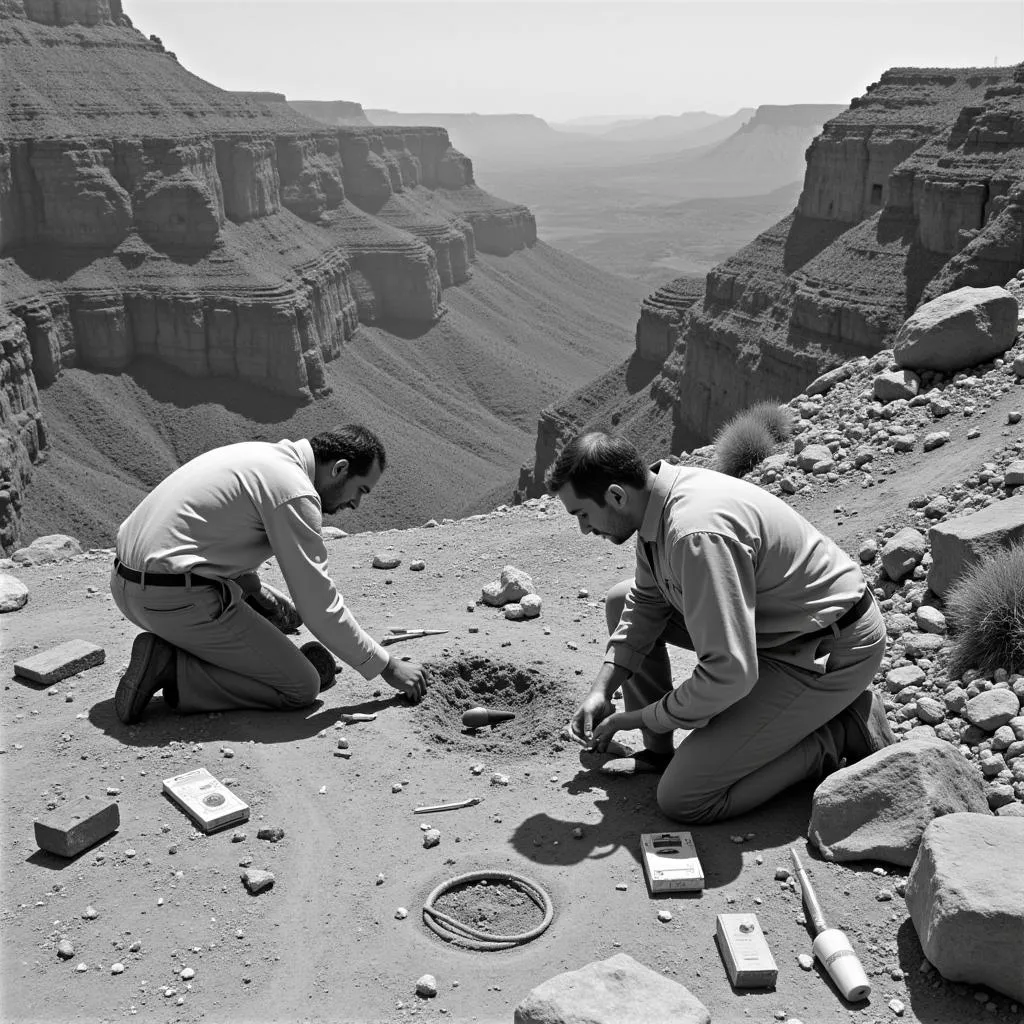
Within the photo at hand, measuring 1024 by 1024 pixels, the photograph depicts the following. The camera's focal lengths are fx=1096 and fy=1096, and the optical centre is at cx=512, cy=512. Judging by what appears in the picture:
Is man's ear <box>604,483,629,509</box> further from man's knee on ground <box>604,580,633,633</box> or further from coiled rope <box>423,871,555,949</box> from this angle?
coiled rope <box>423,871,555,949</box>

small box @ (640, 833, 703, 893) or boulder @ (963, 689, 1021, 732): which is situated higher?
boulder @ (963, 689, 1021, 732)

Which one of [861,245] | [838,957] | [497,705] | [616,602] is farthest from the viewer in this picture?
[861,245]

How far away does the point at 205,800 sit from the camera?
607 cm

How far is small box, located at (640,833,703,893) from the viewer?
5289mm

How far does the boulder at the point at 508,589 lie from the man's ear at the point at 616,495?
4000 millimetres

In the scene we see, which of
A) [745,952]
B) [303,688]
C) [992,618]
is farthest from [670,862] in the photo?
[303,688]

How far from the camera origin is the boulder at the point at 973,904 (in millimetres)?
4426

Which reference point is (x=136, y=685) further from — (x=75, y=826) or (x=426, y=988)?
(x=426, y=988)

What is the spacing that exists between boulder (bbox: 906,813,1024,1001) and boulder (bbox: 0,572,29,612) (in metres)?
7.91

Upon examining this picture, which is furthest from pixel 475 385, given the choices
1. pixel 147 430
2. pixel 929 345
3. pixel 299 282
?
pixel 929 345

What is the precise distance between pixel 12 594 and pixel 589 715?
20.5 feet

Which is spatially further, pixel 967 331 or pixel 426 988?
pixel 967 331

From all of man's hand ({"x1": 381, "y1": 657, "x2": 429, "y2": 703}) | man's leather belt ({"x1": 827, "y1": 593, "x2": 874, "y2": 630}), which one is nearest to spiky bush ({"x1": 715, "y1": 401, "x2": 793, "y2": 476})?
man's hand ({"x1": 381, "y1": 657, "x2": 429, "y2": 703})

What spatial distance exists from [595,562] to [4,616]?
17.7 feet
